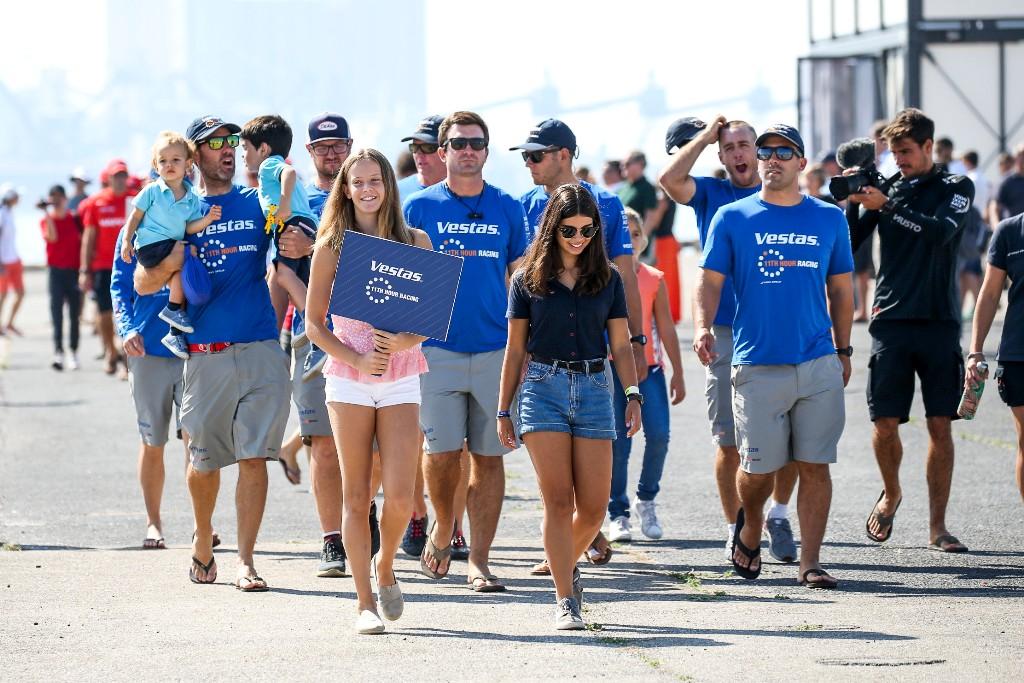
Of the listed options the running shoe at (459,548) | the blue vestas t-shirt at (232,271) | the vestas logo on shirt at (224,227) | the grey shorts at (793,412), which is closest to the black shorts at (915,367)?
the grey shorts at (793,412)

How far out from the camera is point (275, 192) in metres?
7.81

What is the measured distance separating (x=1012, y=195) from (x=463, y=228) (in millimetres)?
11962

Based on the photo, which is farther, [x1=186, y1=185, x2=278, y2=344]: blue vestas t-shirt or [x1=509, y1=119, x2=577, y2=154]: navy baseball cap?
[x1=509, y1=119, x2=577, y2=154]: navy baseball cap

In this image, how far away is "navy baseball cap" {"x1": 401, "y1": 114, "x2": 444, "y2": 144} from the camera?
880cm

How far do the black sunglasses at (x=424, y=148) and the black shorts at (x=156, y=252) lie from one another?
161 centimetres

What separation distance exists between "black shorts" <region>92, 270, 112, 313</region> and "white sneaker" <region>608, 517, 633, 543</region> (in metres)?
9.04

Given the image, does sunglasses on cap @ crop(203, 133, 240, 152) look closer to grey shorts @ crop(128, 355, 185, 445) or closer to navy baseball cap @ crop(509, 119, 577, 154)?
navy baseball cap @ crop(509, 119, 577, 154)

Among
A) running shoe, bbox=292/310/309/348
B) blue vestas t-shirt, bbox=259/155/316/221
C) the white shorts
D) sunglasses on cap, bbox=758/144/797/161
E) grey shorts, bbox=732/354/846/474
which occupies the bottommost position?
grey shorts, bbox=732/354/846/474

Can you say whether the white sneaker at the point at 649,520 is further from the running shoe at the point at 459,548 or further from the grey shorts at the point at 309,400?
the grey shorts at the point at 309,400

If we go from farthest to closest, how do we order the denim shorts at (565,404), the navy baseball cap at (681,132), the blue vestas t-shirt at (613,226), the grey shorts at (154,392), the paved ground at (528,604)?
the grey shorts at (154,392) → the navy baseball cap at (681,132) → the blue vestas t-shirt at (613,226) → the denim shorts at (565,404) → the paved ground at (528,604)

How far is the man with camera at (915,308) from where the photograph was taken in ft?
27.9

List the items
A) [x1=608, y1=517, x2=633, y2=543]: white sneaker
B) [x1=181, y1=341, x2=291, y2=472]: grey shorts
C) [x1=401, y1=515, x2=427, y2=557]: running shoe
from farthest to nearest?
[x1=608, y1=517, x2=633, y2=543]: white sneaker < [x1=401, y1=515, x2=427, y2=557]: running shoe < [x1=181, y1=341, x2=291, y2=472]: grey shorts

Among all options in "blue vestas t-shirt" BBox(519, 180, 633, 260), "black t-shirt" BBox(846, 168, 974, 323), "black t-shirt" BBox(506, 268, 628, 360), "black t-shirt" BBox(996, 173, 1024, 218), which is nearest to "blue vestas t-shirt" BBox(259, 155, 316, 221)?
"blue vestas t-shirt" BBox(519, 180, 633, 260)

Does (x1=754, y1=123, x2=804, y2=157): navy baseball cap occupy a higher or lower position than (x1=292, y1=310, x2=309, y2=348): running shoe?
higher
